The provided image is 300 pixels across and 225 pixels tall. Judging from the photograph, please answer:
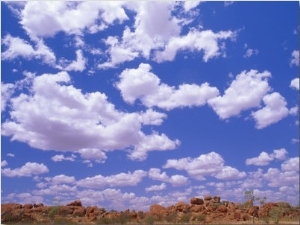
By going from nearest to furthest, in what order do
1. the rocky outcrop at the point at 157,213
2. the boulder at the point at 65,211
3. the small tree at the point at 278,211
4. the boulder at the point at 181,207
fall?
the small tree at the point at 278,211 → the rocky outcrop at the point at 157,213 → the boulder at the point at 65,211 → the boulder at the point at 181,207

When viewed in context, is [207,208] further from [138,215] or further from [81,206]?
[81,206]

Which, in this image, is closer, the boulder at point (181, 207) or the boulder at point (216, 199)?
the boulder at point (181, 207)

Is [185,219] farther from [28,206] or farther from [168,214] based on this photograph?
[28,206]

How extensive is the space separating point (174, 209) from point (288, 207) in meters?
16.1

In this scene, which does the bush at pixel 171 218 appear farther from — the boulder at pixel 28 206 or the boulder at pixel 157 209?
the boulder at pixel 28 206

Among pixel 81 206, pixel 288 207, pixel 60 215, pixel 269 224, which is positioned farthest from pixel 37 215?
pixel 288 207

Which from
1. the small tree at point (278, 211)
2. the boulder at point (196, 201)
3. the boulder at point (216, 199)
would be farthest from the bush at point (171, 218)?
the boulder at point (216, 199)

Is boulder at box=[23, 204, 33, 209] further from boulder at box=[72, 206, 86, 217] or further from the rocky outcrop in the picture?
boulder at box=[72, 206, 86, 217]

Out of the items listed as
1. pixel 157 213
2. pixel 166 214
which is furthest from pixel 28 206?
pixel 166 214

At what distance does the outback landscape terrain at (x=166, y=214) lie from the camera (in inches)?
1753

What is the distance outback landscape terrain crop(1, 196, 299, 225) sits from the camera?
44.5 meters

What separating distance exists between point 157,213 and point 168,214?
1.71 meters

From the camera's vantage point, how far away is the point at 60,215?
163 feet

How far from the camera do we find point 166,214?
48406 mm
